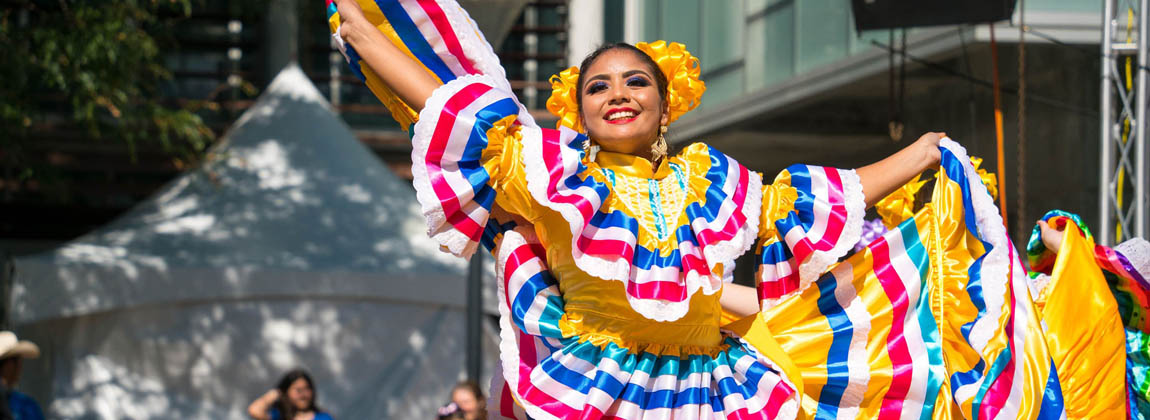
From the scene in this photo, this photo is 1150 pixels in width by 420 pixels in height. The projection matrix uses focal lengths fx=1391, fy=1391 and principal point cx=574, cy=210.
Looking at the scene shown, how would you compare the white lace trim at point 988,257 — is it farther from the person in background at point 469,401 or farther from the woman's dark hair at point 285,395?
the woman's dark hair at point 285,395

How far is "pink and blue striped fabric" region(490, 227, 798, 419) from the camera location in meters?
2.69

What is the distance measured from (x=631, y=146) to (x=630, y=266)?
315 millimetres

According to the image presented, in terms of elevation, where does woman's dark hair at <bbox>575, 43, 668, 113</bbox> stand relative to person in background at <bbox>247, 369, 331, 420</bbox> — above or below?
above

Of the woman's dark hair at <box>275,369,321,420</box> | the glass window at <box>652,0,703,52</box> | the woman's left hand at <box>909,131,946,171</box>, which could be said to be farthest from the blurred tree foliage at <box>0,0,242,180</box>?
the woman's left hand at <box>909,131,946,171</box>

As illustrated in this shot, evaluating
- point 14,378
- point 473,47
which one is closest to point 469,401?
point 14,378

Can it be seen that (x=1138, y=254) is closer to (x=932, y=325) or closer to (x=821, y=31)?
(x=932, y=325)

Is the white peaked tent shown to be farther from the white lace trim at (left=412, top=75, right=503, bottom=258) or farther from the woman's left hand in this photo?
the white lace trim at (left=412, top=75, right=503, bottom=258)

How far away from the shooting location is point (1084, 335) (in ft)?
12.2

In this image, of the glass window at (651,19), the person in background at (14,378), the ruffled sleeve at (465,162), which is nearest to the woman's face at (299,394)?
the person in background at (14,378)

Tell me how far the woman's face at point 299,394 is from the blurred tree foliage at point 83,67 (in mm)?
2407

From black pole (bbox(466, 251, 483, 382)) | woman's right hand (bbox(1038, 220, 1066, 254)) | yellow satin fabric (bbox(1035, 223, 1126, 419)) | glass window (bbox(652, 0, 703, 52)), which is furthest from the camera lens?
glass window (bbox(652, 0, 703, 52))

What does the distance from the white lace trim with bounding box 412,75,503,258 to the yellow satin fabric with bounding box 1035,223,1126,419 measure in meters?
1.76

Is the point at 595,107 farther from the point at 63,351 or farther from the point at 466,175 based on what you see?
the point at 63,351

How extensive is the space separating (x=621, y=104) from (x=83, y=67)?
6.08m
